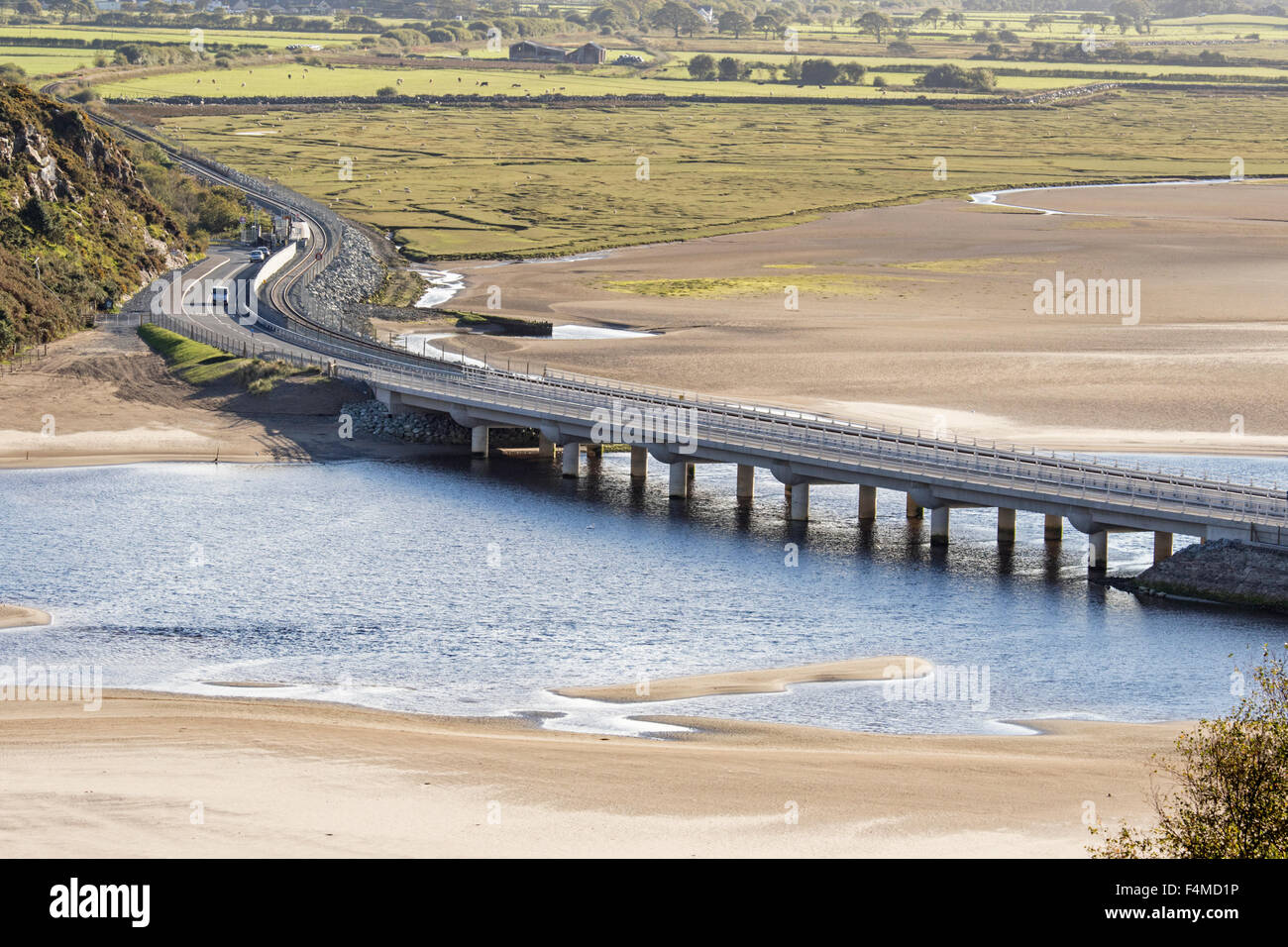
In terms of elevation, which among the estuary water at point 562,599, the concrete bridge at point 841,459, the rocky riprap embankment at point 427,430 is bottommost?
the estuary water at point 562,599

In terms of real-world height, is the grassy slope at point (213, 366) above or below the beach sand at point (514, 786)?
above

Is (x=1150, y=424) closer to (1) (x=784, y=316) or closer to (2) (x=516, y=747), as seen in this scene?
(1) (x=784, y=316)

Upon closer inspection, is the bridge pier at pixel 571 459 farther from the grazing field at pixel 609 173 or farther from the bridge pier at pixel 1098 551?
the grazing field at pixel 609 173

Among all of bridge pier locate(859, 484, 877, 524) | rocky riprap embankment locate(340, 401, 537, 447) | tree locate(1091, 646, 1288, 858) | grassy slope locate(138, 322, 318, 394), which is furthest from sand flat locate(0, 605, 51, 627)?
tree locate(1091, 646, 1288, 858)

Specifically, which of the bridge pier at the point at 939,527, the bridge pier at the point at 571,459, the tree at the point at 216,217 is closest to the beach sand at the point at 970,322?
the bridge pier at the point at 571,459

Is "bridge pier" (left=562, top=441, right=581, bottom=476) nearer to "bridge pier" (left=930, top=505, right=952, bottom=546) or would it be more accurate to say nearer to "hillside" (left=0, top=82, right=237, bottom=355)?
"bridge pier" (left=930, top=505, right=952, bottom=546)

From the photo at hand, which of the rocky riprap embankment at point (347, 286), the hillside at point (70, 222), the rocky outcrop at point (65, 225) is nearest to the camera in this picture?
the rocky outcrop at point (65, 225)
